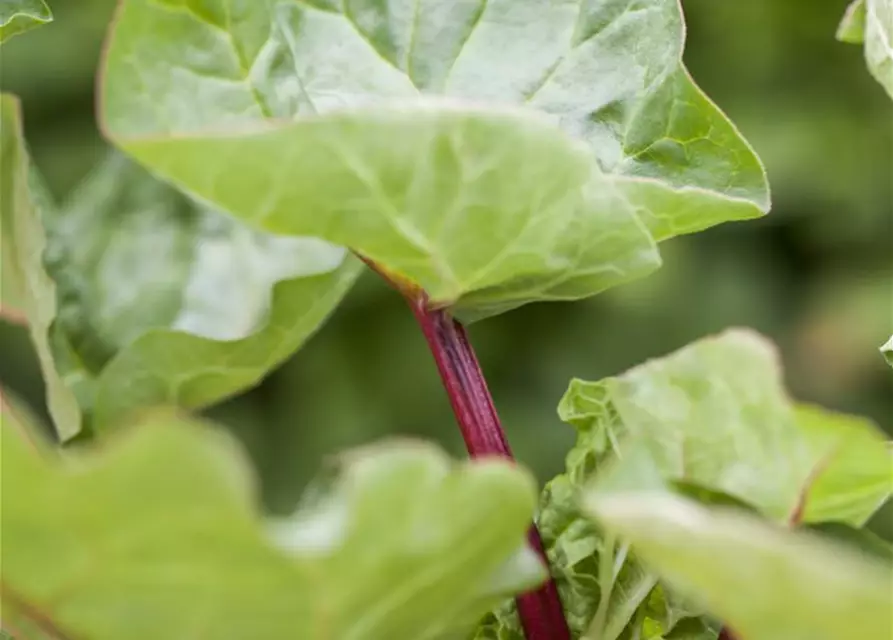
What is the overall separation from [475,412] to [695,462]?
0.04m

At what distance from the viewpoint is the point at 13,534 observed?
0.15 m

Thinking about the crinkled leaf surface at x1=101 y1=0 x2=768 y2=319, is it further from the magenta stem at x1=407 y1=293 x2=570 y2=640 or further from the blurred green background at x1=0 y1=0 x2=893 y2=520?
the blurred green background at x1=0 y1=0 x2=893 y2=520

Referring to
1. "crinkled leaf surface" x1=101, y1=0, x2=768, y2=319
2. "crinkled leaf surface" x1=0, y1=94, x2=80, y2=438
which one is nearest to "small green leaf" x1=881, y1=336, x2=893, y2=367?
"crinkled leaf surface" x1=101, y1=0, x2=768, y2=319

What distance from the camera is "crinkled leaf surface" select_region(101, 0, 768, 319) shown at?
7.2 inches

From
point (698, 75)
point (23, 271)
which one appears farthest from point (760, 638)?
point (698, 75)

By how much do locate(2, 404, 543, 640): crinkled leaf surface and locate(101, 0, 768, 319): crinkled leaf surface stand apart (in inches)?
1.8

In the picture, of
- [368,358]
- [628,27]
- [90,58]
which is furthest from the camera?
[368,358]

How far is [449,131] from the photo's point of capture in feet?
0.60

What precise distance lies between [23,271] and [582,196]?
133mm

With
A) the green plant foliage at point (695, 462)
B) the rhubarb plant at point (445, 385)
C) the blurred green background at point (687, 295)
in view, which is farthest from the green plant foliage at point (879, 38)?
the blurred green background at point (687, 295)

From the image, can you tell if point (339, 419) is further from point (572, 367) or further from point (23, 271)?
point (23, 271)

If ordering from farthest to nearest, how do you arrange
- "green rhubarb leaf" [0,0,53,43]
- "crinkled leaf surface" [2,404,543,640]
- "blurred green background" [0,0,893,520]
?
"blurred green background" [0,0,893,520]
"green rhubarb leaf" [0,0,53,43]
"crinkled leaf surface" [2,404,543,640]

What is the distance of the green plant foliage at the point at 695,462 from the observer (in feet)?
0.59

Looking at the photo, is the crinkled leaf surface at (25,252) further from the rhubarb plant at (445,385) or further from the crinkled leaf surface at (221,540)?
the crinkled leaf surface at (221,540)
